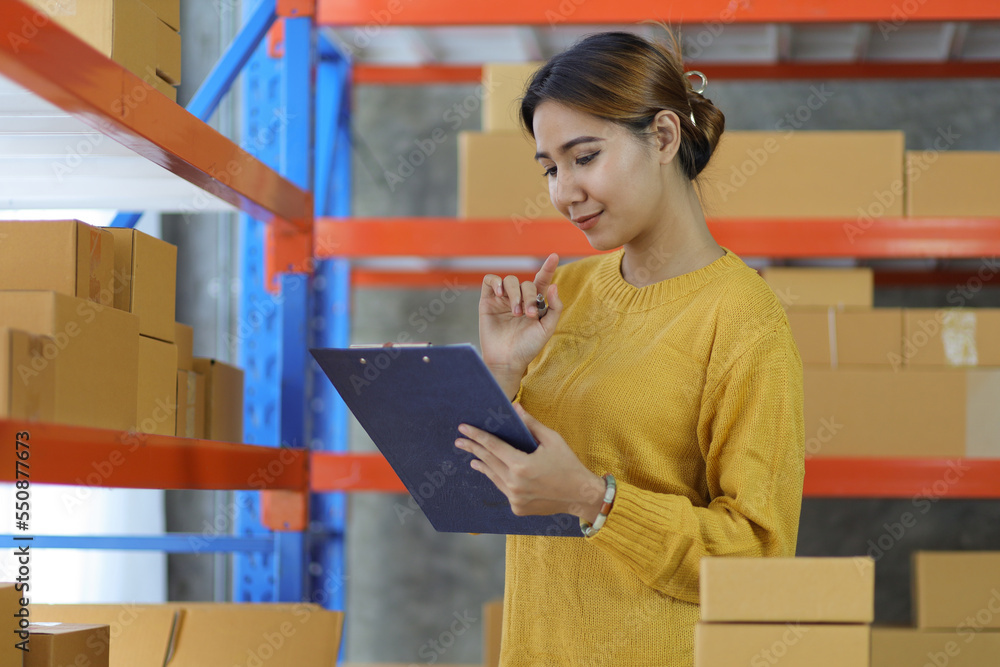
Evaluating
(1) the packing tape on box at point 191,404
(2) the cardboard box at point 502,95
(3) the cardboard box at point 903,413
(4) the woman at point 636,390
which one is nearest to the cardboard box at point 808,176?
(3) the cardboard box at point 903,413

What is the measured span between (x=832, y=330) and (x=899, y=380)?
206mm

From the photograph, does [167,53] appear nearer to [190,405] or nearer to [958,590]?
[190,405]

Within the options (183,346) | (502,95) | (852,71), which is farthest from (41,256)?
(852,71)

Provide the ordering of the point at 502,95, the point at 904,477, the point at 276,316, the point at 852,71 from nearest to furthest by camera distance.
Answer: the point at 904,477
the point at 502,95
the point at 276,316
the point at 852,71

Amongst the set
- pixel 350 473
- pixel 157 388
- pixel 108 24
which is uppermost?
pixel 108 24

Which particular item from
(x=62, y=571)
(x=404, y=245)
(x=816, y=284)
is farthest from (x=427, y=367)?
(x=62, y=571)

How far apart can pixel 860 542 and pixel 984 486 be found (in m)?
1.07

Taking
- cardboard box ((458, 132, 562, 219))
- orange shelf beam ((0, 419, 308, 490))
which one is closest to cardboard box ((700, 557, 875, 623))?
orange shelf beam ((0, 419, 308, 490))

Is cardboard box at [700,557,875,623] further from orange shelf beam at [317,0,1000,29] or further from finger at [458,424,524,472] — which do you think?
orange shelf beam at [317,0,1000,29]

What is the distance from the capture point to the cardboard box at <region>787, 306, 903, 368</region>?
2533 mm

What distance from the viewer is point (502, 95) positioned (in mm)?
2668

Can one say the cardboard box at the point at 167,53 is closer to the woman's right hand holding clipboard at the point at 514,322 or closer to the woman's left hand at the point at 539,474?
the woman's right hand holding clipboard at the point at 514,322

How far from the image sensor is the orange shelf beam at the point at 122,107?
3.73 ft

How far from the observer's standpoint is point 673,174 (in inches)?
59.4
